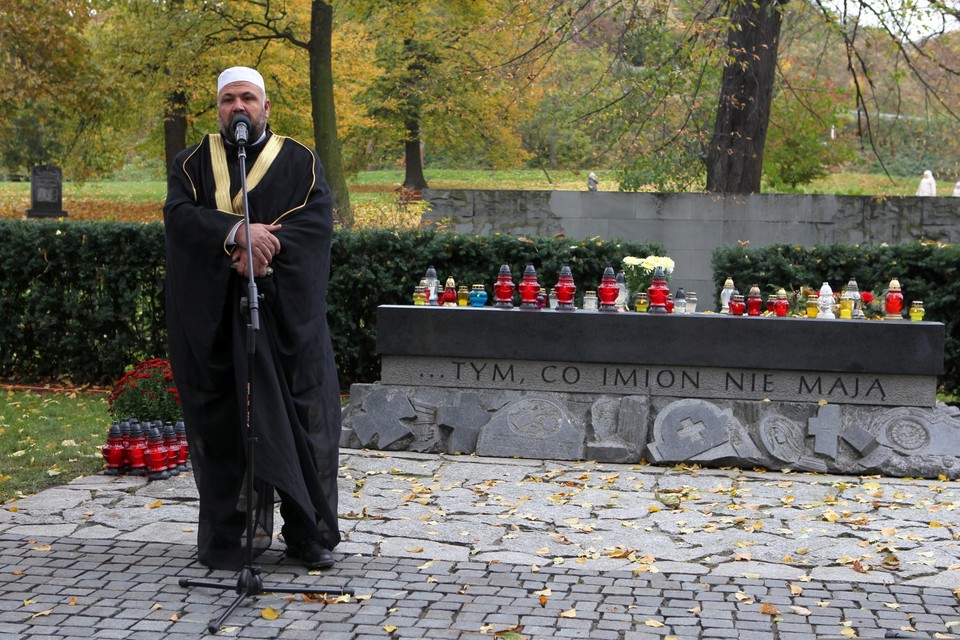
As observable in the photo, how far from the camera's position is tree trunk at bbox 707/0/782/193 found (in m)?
14.8

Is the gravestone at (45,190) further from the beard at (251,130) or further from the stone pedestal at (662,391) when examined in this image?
the beard at (251,130)

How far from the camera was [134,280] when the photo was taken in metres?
11.2

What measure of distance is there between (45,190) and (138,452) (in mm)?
21589

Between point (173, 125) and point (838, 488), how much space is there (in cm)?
2037

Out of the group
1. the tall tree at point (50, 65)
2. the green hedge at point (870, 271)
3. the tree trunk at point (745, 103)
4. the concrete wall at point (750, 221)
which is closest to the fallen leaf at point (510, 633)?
the green hedge at point (870, 271)

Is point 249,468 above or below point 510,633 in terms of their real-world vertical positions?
above

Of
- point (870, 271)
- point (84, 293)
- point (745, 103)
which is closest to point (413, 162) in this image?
point (745, 103)

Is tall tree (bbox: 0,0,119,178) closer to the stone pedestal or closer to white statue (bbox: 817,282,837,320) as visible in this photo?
the stone pedestal

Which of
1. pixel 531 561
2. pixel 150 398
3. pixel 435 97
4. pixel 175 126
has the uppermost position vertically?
pixel 435 97

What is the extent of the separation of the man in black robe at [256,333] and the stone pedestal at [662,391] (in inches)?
116

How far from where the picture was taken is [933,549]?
6.08 metres

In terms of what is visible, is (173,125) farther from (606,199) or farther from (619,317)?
(619,317)

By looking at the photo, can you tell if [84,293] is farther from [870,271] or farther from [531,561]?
[870,271]

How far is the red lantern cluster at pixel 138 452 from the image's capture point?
7.49m
